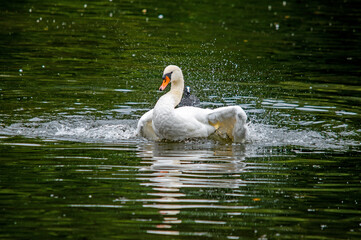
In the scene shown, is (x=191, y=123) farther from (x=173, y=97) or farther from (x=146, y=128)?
(x=146, y=128)

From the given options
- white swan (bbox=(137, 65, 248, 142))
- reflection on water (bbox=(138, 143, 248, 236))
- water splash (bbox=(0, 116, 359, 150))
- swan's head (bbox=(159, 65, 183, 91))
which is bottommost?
reflection on water (bbox=(138, 143, 248, 236))

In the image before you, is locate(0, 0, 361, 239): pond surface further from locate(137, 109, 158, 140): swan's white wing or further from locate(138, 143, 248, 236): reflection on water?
locate(137, 109, 158, 140): swan's white wing

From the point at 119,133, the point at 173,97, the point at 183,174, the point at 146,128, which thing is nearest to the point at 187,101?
the point at 173,97

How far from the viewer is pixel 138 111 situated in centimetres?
1245

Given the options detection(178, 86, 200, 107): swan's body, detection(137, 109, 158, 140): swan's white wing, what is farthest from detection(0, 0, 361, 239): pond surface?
detection(178, 86, 200, 107): swan's body

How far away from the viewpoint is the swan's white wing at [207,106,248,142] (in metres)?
10.1

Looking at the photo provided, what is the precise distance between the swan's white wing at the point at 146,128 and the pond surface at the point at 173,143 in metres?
0.16

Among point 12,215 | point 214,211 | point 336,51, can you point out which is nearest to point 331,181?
point 214,211

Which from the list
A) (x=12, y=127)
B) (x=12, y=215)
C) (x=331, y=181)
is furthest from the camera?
(x=12, y=127)

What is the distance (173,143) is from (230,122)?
0.90 meters

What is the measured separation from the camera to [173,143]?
1029cm

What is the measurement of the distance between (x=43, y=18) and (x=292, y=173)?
1610cm

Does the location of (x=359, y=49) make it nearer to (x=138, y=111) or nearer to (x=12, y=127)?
(x=138, y=111)

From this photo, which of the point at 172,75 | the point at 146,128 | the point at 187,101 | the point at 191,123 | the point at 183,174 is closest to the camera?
the point at 183,174
